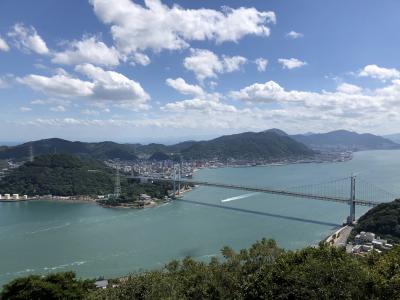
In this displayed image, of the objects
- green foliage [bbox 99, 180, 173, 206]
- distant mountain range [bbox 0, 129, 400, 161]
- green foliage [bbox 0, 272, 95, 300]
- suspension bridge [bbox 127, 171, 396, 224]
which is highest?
distant mountain range [bbox 0, 129, 400, 161]

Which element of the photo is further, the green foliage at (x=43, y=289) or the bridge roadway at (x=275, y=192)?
the bridge roadway at (x=275, y=192)

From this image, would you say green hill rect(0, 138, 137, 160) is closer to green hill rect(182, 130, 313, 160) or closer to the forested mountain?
green hill rect(182, 130, 313, 160)

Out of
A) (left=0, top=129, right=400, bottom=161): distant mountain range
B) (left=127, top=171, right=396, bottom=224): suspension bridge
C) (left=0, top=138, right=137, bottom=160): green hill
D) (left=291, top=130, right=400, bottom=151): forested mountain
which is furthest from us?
(left=291, top=130, right=400, bottom=151): forested mountain

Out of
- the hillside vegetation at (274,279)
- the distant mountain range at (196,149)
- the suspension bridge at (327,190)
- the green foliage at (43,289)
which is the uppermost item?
the distant mountain range at (196,149)

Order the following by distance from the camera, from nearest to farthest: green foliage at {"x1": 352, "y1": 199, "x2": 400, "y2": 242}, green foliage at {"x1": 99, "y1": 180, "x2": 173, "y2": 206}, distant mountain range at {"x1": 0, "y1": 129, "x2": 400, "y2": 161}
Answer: green foliage at {"x1": 352, "y1": 199, "x2": 400, "y2": 242} → green foliage at {"x1": 99, "y1": 180, "x2": 173, "y2": 206} → distant mountain range at {"x1": 0, "y1": 129, "x2": 400, "y2": 161}

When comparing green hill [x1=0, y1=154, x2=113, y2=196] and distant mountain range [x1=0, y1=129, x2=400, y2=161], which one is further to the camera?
distant mountain range [x1=0, y1=129, x2=400, y2=161]

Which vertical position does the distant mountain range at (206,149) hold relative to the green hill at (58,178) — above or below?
above

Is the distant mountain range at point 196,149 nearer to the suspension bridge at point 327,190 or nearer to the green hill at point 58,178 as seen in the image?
the green hill at point 58,178

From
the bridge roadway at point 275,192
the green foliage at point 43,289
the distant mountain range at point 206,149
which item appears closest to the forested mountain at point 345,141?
the distant mountain range at point 206,149

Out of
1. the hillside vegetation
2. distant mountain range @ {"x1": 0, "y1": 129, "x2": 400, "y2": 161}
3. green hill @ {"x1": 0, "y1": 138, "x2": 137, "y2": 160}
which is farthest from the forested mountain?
the hillside vegetation
